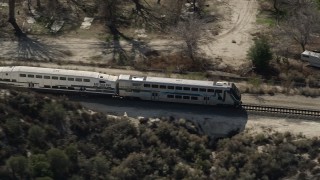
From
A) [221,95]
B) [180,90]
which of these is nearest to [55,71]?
[180,90]

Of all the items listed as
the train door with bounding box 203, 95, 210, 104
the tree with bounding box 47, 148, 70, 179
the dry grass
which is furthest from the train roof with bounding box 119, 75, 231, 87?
the tree with bounding box 47, 148, 70, 179

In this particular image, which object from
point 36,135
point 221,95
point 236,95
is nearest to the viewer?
point 36,135

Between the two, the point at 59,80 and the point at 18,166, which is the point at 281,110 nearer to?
the point at 59,80

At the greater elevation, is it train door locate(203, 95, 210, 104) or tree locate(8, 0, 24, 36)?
tree locate(8, 0, 24, 36)

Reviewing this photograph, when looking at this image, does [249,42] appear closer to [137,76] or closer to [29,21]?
[137,76]

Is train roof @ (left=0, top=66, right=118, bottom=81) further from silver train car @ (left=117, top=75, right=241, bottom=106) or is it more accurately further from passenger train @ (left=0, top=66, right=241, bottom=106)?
silver train car @ (left=117, top=75, right=241, bottom=106)

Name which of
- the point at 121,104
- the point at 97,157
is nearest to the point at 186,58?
the point at 121,104

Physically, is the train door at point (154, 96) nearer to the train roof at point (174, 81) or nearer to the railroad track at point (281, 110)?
the train roof at point (174, 81)
